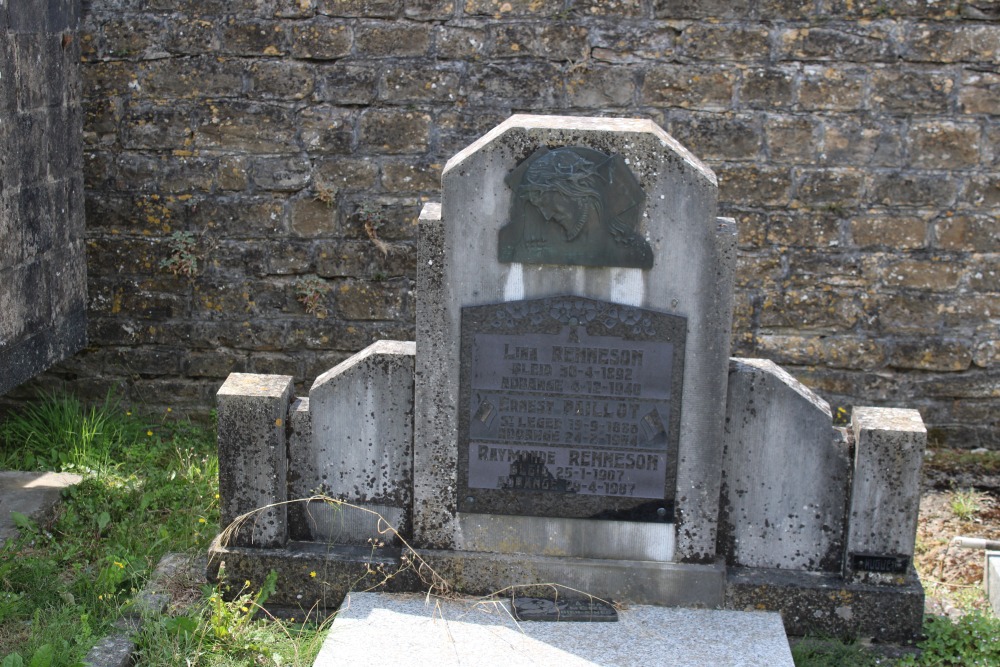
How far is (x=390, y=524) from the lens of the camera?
4.05 m

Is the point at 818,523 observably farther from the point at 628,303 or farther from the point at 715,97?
the point at 715,97

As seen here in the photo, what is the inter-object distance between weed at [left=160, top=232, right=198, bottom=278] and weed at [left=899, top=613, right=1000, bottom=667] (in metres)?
3.81

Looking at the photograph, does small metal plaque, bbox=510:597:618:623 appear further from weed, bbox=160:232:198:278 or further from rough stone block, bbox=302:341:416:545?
weed, bbox=160:232:198:278

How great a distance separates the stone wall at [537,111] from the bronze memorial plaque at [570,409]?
1.95 metres

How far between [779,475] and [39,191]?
360 cm

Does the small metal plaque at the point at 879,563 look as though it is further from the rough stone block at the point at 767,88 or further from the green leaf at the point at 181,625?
the rough stone block at the point at 767,88

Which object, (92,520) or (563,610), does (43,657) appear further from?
(563,610)

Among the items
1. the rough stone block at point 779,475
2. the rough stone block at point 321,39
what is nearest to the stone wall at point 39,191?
the rough stone block at point 321,39

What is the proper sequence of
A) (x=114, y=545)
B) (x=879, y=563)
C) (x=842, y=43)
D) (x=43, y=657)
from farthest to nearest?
(x=842, y=43), (x=114, y=545), (x=879, y=563), (x=43, y=657)

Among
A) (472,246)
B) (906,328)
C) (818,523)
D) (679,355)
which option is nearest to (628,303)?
(679,355)

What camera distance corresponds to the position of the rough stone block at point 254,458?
3.94 metres

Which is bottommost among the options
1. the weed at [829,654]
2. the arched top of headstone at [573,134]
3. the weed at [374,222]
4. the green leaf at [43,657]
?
the weed at [829,654]

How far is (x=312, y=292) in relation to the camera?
573 centimetres

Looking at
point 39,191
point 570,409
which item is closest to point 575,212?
point 570,409
